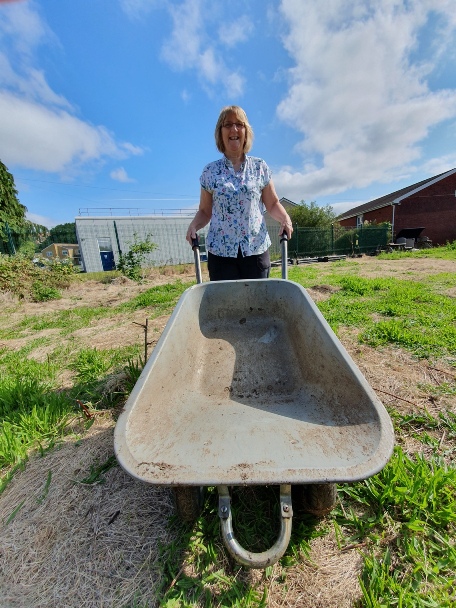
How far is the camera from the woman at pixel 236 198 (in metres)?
1.91

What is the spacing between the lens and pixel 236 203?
1.94 meters

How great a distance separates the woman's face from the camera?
1.87 m

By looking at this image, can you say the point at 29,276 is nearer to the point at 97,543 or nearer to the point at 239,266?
the point at 239,266

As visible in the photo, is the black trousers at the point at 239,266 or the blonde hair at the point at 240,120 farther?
the black trousers at the point at 239,266

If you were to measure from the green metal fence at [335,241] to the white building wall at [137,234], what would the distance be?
1.87 meters

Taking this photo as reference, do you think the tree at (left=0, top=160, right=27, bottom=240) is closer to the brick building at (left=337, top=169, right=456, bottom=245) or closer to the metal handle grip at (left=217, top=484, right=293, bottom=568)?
the metal handle grip at (left=217, top=484, right=293, bottom=568)

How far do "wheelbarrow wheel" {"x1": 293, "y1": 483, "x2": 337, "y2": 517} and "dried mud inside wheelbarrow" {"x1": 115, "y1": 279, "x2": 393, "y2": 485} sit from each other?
0.18 m

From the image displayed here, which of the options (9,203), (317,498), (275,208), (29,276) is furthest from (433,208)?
(9,203)

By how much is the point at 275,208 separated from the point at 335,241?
591 inches

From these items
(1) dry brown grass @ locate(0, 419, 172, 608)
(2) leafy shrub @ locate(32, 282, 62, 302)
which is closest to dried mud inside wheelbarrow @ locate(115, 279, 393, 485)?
(1) dry brown grass @ locate(0, 419, 172, 608)

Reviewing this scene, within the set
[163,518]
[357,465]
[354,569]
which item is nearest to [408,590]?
[354,569]

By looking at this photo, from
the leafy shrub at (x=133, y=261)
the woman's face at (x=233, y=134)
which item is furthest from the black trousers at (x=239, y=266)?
the leafy shrub at (x=133, y=261)

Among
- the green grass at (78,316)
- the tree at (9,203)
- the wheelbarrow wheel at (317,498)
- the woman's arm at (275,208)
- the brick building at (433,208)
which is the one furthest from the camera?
the brick building at (433,208)

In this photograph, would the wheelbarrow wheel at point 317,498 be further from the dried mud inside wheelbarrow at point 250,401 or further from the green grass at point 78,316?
the green grass at point 78,316
